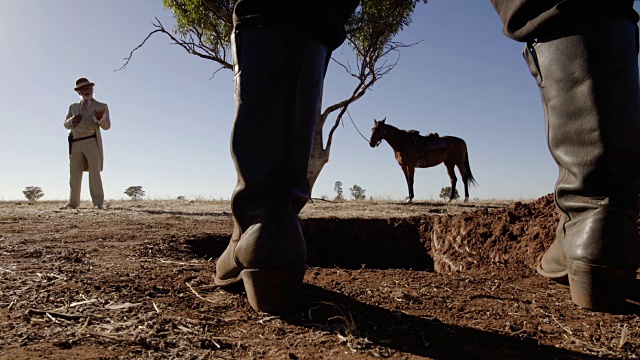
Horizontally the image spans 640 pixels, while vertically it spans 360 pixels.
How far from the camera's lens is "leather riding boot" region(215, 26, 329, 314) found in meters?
1.27

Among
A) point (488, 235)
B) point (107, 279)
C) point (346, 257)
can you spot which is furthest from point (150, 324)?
point (346, 257)

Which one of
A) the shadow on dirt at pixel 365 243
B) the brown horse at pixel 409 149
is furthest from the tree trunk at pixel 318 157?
the shadow on dirt at pixel 365 243

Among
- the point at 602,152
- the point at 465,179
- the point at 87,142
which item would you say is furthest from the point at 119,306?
the point at 465,179

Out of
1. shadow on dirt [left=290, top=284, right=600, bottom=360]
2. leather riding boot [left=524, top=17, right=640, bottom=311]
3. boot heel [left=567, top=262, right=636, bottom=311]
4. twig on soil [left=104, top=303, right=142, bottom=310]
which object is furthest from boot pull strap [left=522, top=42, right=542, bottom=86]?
twig on soil [left=104, top=303, right=142, bottom=310]

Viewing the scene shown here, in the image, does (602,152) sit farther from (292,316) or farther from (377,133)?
(377,133)

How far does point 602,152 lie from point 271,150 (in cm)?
101

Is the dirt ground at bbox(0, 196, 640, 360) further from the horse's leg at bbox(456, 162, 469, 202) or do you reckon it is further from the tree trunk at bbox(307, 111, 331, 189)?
the horse's leg at bbox(456, 162, 469, 202)

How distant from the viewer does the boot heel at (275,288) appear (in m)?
1.25

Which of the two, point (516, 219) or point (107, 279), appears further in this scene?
point (516, 219)

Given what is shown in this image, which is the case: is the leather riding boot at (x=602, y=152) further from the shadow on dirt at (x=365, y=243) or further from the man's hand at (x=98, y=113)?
the man's hand at (x=98, y=113)

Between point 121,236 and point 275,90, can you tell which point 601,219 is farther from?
point 121,236

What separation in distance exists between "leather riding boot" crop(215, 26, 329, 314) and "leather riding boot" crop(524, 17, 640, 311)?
2.73ft

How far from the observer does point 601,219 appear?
132 cm

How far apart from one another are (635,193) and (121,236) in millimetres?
2861
